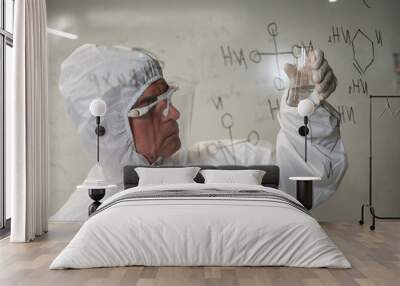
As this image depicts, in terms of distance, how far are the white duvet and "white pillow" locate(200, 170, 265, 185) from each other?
6.42ft

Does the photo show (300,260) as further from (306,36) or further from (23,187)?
(306,36)

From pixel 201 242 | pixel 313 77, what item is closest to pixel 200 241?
pixel 201 242

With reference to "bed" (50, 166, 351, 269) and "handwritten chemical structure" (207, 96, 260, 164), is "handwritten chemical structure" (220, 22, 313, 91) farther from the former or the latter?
"bed" (50, 166, 351, 269)

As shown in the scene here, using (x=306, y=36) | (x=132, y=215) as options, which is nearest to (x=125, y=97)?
(x=306, y=36)

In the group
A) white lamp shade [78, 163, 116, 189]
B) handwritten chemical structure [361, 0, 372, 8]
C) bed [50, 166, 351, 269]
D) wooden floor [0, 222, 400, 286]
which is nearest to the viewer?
wooden floor [0, 222, 400, 286]

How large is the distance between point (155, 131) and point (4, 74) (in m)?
1.95

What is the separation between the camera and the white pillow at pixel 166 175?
21.4 ft

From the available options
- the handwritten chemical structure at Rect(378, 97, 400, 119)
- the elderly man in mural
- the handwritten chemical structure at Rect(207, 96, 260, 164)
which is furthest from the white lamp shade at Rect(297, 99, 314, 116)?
the handwritten chemical structure at Rect(378, 97, 400, 119)

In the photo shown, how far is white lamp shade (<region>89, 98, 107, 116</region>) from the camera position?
22.4 feet

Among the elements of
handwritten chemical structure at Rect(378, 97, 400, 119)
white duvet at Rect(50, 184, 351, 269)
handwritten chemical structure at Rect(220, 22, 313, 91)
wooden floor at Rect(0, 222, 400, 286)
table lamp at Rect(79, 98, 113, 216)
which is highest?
handwritten chemical structure at Rect(220, 22, 313, 91)

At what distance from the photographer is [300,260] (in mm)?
4332

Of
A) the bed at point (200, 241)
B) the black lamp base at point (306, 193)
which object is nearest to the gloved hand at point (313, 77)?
the black lamp base at point (306, 193)

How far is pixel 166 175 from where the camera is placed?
6562mm

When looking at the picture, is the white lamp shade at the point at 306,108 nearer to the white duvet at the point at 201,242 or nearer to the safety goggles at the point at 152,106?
the safety goggles at the point at 152,106
